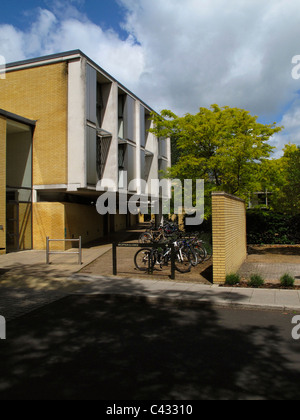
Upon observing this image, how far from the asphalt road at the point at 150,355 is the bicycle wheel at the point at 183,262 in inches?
144

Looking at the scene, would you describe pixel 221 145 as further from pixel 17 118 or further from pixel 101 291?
pixel 17 118

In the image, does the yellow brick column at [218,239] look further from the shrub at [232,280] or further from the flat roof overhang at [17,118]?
the flat roof overhang at [17,118]

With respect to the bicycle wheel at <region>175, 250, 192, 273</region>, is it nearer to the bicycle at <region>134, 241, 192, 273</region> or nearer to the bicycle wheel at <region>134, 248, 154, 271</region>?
Answer: the bicycle at <region>134, 241, 192, 273</region>

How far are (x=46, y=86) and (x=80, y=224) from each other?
296 inches

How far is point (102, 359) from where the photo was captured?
173 inches

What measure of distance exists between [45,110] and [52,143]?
1.80 metres

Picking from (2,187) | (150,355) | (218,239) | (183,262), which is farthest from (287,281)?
(2,187)

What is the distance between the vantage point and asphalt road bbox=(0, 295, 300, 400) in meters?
3.59

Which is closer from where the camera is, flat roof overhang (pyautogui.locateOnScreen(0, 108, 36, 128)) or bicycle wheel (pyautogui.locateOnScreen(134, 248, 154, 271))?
bicycle wheel (pyautogui.locateOnScreen(134, 248, 154, 271))

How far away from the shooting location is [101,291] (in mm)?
8344

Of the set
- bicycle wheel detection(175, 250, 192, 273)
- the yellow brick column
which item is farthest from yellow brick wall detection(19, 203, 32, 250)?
the yellow brick column

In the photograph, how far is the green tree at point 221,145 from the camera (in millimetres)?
13797

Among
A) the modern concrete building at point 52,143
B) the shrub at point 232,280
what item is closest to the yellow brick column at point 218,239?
the shrub at point 232,280

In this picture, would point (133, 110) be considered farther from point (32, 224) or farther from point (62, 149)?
point (32, 224)
